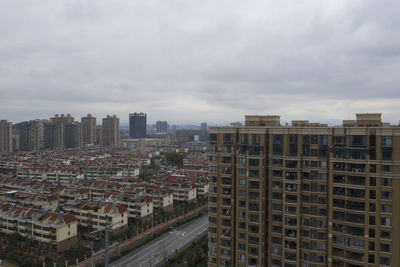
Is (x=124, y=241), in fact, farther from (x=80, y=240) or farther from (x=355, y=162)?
(x=355, y=162)

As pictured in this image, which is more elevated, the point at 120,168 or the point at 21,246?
the point at 120,168

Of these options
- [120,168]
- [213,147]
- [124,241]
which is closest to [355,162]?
[213,147]

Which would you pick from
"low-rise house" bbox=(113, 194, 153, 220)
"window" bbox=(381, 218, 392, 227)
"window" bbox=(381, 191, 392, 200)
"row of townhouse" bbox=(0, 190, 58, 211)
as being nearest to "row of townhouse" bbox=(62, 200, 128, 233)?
"low-rise house" bbox=(113, 194, 153, 220)

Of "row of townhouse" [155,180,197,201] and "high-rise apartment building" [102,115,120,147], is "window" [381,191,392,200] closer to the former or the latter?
"row of townhouse" [155,180,197,201]

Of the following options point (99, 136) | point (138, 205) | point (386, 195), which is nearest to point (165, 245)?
point (138, 205)

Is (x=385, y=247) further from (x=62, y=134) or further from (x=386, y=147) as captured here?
(x=62, y=134)

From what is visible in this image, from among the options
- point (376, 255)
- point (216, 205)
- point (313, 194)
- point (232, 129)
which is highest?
point (232, 129)
